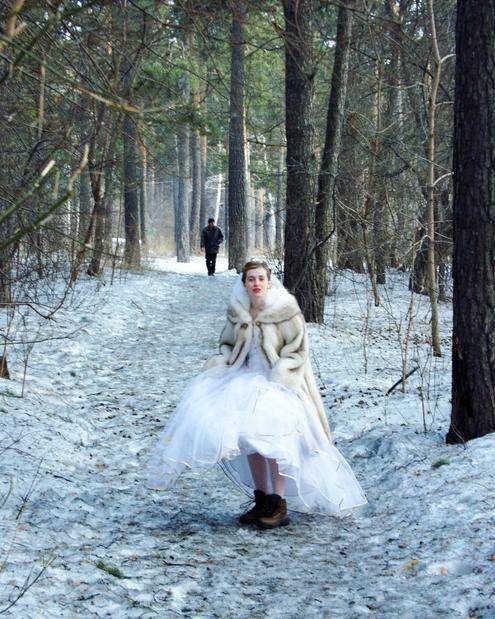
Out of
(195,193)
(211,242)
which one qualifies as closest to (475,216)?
(211,242)

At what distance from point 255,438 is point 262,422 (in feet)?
0.39

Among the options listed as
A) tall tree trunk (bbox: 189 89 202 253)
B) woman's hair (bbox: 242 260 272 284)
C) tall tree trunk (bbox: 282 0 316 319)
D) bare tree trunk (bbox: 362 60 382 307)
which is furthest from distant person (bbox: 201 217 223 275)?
woman's hair (bbox: 242 260 272 284)

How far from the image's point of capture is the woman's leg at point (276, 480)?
5195 millimetres

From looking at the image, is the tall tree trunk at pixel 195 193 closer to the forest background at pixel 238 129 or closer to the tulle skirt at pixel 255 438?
the forest background at pixel 238 129

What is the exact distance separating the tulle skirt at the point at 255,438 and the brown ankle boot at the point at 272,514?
0.16 meters

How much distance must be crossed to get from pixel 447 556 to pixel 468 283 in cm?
232

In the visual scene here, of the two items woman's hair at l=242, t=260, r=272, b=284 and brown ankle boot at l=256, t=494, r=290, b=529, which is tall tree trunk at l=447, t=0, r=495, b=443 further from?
brown ankle boot at l=256, t=494, r=290, b=529

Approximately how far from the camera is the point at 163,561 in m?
4.41

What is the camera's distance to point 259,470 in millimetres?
5246

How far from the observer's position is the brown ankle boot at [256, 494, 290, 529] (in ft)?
16.9

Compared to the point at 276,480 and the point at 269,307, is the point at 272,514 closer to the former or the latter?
the point at 276,480

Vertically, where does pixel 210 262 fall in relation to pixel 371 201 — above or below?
below

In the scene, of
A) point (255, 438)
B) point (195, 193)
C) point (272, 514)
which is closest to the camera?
point (255, 438)

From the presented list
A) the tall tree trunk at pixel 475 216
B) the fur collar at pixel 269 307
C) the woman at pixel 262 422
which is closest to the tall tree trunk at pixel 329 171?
the tall tree trunk at pixel 475 216
